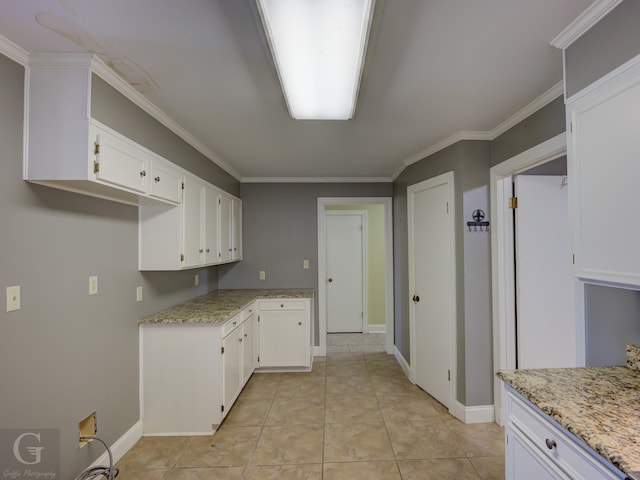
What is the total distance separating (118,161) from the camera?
1683mm

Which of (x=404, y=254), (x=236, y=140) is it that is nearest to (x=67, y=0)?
(x=236, y=140)

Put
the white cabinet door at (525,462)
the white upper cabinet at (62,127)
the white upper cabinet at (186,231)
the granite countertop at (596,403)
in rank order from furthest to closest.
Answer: the white upper cabinet at (186,231)
the white upper cabinet at (62,127)
the white cabinet door at (525,462)
the granite countertop at (596,403)

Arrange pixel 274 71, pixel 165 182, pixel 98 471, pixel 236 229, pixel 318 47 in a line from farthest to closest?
pixel 236 229
pixel 165 182
pixel 98 471
pixel 274 71
pixel 318 47

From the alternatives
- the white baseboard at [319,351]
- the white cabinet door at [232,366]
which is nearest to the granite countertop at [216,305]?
the white cabinet door at [232,366]

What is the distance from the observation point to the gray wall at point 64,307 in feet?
4.45

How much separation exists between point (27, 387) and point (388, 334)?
3.65 meters

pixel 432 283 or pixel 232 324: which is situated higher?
pixel 432 283

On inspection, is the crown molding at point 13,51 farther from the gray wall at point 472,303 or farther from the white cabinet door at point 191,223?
the gray wall at point 472,303

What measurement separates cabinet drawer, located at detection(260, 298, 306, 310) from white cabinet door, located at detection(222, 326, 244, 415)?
0.59 meters

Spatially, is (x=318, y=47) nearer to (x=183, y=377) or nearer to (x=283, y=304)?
(x=183, y=377)

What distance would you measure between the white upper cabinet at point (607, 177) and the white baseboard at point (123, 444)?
9.29ft

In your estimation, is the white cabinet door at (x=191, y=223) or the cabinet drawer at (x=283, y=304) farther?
the cabinet drawer at (x=283, y=304)

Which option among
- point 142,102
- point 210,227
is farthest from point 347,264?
point 142,102

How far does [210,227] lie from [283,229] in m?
1.27
